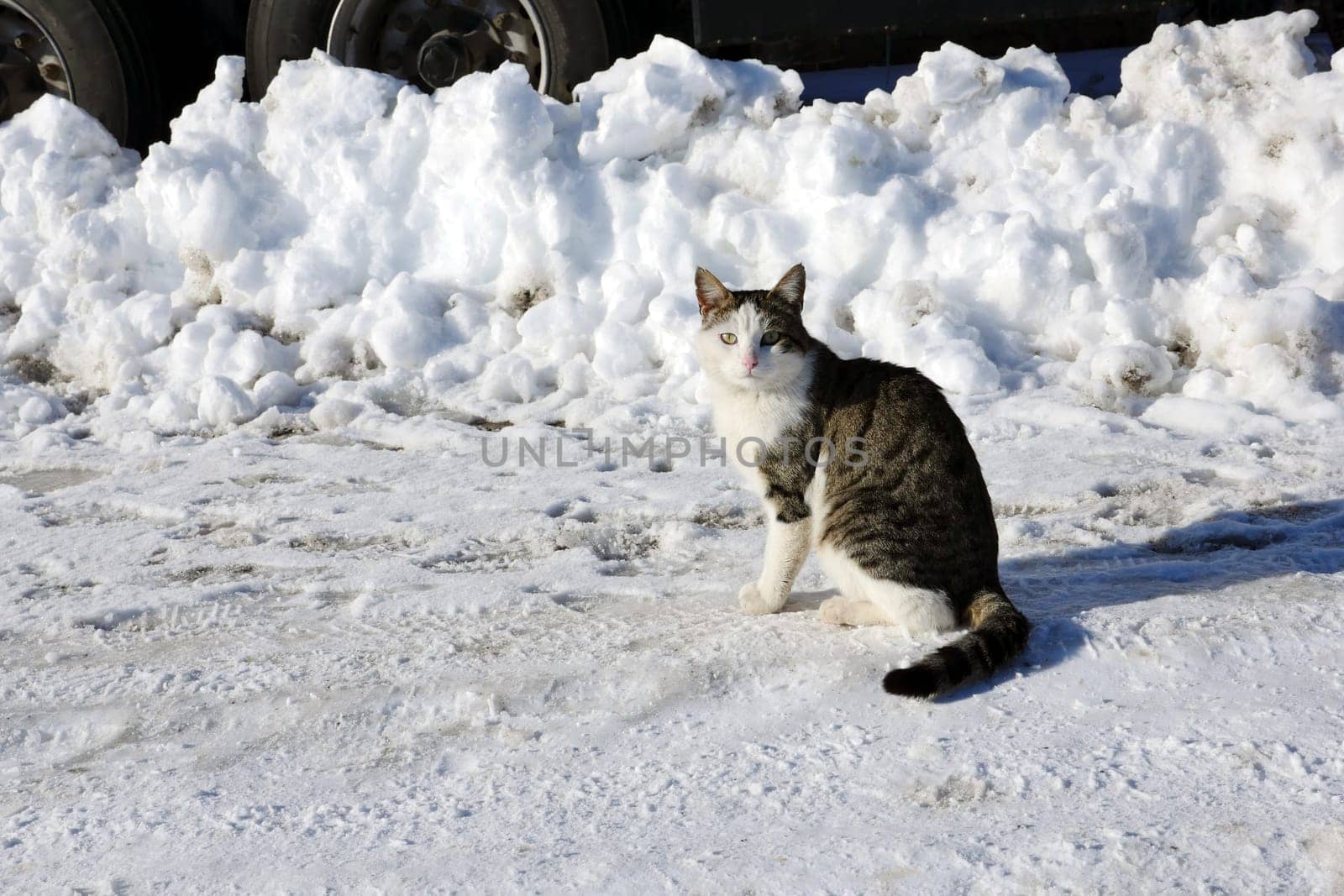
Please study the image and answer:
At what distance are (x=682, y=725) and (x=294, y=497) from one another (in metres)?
2.08

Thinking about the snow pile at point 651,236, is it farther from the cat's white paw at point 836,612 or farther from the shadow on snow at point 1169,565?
the cat's white paw at point 836,612

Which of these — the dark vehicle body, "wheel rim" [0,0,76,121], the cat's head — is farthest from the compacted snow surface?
the cat's head

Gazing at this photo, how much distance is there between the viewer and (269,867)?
2.16 meters

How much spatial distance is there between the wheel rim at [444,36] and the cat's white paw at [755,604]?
3.62 metres

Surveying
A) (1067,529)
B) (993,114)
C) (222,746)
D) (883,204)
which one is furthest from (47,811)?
(993,114)

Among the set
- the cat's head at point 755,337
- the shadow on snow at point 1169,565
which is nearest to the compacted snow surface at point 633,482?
the shadow on snow at point 1169,565

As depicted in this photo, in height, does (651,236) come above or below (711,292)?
above

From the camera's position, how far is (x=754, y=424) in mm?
3133

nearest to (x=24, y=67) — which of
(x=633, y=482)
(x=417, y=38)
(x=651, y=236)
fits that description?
(x=417, y=38)

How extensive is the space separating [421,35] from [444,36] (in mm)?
158

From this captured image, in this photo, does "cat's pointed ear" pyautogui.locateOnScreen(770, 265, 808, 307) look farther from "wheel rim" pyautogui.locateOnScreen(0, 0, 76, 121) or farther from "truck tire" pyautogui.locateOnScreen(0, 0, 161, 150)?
"wheel rim" pyautogui.locateOnScreen(0, 0, 76, 121)

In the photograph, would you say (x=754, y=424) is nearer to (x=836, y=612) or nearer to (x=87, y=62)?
(x=836, y=612)

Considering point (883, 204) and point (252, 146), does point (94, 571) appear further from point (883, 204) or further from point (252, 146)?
point (883, 204)

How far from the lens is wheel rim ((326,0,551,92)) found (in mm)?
6008
